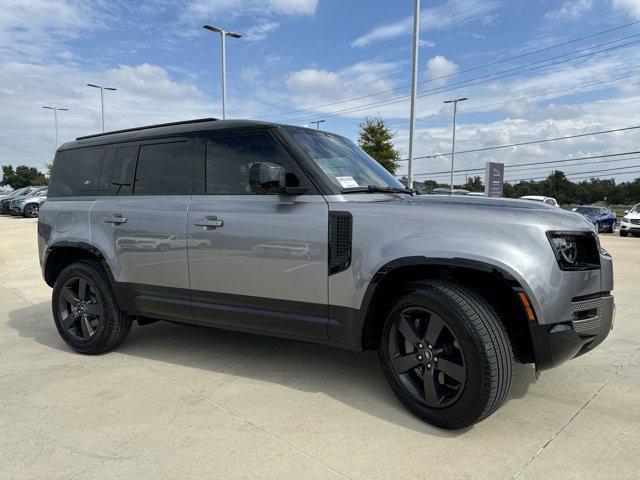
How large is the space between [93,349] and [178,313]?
997 millimetres

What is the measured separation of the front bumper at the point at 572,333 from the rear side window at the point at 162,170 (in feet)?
8.76

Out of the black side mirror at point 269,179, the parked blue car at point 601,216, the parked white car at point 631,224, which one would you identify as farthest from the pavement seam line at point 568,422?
the parked blue car at point 601,216

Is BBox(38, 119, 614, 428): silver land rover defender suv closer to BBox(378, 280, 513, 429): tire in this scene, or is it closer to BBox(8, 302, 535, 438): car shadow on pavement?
BBox(378, 280, 513, 429): tire

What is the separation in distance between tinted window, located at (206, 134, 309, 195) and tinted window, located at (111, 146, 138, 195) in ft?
2.76

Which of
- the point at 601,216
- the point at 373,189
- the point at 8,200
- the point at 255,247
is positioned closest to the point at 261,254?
the point at 255,247

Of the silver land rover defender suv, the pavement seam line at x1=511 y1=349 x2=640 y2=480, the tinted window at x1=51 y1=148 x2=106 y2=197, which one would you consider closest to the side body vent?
the silver land rover defender suv

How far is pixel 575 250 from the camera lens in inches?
108

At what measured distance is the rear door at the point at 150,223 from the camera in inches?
149

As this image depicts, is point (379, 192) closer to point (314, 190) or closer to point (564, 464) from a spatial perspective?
point (314, 190)

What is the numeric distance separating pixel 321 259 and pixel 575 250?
1486 mm

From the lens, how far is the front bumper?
102 inches

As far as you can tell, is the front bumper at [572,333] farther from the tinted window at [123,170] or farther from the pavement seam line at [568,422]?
the tinted window at [123,170]

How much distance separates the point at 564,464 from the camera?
2.48 meters

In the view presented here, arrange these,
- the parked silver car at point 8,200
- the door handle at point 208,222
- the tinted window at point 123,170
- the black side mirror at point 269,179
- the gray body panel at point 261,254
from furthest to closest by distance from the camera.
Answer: the parked silver car at point 8,200, the tinted window at point 123,170, the door handle at point 208,222, the gray body panel at point 261,254, the black side mirror at point 269,179
